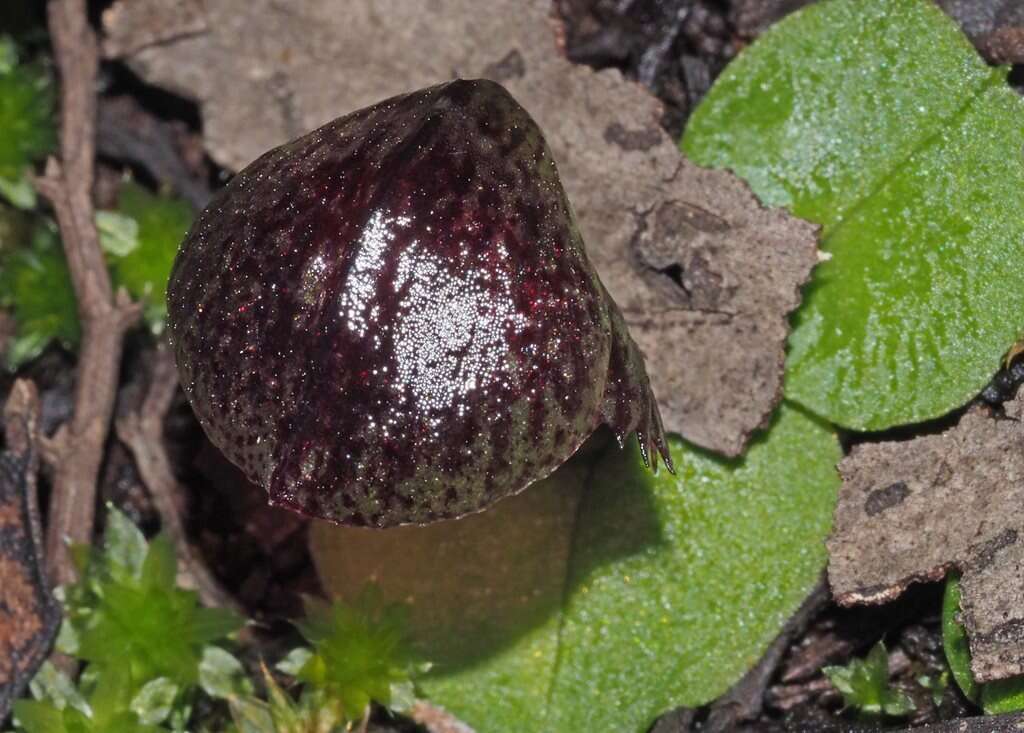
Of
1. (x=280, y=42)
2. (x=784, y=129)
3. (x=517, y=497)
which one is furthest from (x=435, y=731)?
(x=280, y=42)

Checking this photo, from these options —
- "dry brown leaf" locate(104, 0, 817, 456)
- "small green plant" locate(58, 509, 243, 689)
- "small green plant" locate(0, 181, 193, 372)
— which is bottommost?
"small green plant" locate(58, 509, 243, 689)

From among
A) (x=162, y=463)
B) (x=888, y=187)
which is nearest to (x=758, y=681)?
(x=888, y=187)

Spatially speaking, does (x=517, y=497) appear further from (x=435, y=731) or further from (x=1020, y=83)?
(x=1020, y=83)

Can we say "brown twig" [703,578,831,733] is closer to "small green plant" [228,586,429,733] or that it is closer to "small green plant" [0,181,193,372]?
"small green plant" [228,586,429,733]

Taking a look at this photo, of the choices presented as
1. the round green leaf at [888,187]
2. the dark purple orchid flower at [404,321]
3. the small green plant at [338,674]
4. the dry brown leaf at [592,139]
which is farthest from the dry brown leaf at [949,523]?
the small green plant at [338,674]

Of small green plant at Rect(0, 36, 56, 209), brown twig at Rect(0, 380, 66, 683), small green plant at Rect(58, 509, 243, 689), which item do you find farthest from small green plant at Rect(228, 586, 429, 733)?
small green plant at Rect(0, 36, 56, 209)
